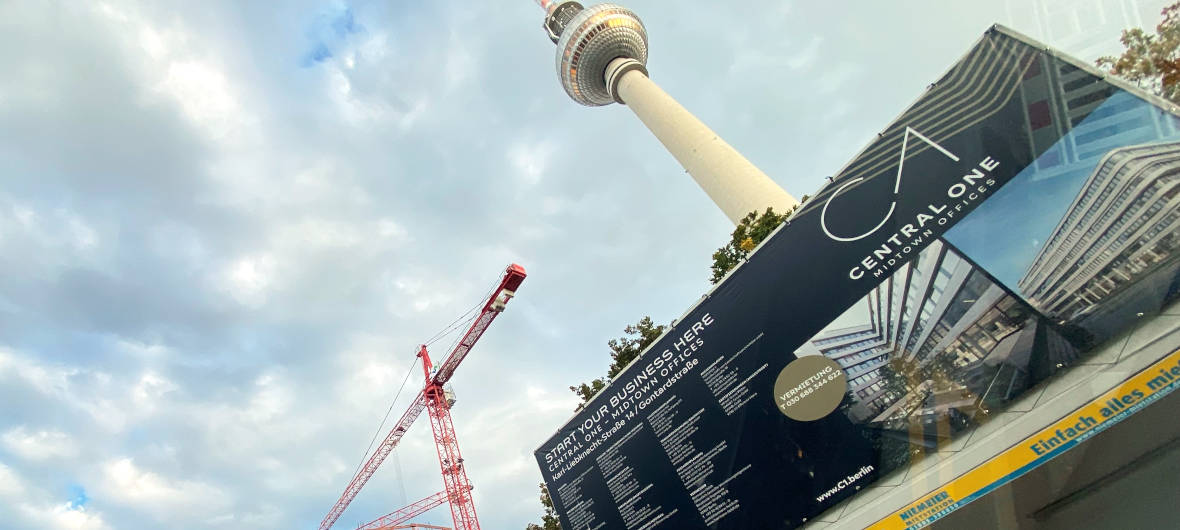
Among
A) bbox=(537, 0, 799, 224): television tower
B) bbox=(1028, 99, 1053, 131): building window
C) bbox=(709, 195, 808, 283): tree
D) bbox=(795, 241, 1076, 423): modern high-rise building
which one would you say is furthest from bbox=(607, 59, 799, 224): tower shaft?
bbox=(1028, 99, 1053, 131): building window

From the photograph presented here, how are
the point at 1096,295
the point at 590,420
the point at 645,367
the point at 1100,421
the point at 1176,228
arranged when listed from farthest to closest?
the point at 590,420, the point at 645,367, the point at 1096,295, the point at 1100,421, the point at 1176,228

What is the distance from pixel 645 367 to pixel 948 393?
231 inches

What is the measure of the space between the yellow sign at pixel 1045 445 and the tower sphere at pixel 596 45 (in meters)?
44.5

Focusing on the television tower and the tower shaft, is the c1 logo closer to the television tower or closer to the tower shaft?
the tower shaft

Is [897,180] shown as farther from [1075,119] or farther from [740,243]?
[740,243]

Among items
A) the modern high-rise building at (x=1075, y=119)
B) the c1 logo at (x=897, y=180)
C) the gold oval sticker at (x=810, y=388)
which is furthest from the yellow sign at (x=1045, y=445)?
the c1 logo at (x=897, y=180)

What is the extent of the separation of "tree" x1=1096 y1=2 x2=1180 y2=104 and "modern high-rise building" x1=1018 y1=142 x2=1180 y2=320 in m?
0.62

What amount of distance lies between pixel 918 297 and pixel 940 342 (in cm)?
72

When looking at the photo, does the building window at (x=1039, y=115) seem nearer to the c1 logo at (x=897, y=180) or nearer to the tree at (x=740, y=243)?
the c1 logo at (x=897, y=180)

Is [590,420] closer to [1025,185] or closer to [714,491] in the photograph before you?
[714,491]

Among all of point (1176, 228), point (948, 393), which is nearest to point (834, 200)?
point (948, 393)

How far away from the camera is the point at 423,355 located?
5584cm

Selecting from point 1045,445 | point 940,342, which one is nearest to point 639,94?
point 940,342

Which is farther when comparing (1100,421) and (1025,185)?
(1025,185)
